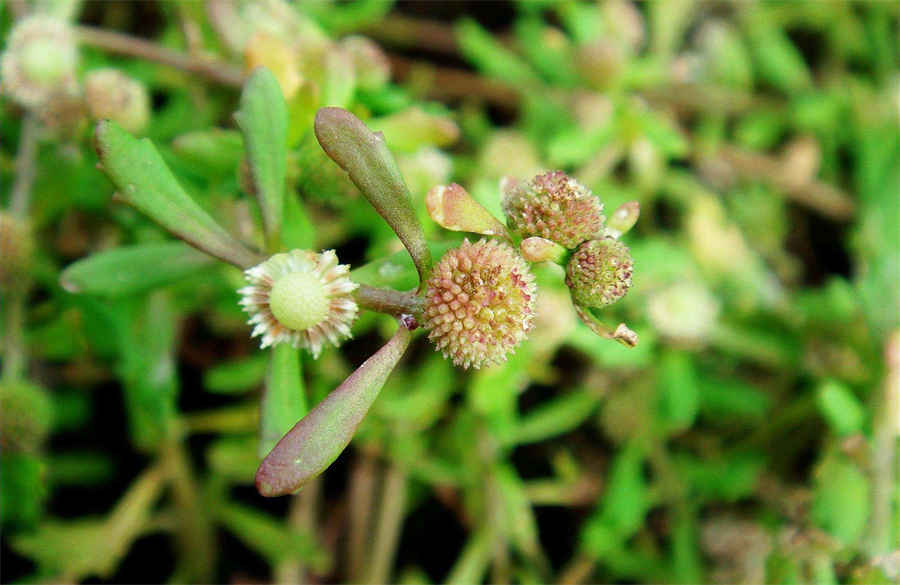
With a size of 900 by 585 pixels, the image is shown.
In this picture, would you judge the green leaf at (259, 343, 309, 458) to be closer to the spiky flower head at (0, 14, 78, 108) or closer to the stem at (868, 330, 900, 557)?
the spiky flower head at (0, 14, 78, 108)

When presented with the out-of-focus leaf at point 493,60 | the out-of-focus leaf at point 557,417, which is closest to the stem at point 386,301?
the out-of-focus leaf at point 557,417

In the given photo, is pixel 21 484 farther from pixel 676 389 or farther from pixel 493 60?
pixel 493 60

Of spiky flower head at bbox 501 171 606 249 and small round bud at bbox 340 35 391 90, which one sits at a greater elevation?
small round bud at bbox 340 35 391 90

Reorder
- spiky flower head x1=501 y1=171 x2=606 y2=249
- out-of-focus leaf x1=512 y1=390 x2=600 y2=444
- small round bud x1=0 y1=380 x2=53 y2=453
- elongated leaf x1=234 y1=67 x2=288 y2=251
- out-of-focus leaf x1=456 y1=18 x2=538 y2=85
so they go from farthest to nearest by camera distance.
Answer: out-of-focus leaf x1=456 y1=18 x2=538 y2=85 < out-of-focus leaf x1=512 y1=390 x2=600 y2=444 < small round bud x1=0 y1=380 x2=53 y2=453 < elongated leaf x1=234 y1=67 x2=288 y2=251 < spiky flower head x1=501 y1=171 x2=606 y2=249

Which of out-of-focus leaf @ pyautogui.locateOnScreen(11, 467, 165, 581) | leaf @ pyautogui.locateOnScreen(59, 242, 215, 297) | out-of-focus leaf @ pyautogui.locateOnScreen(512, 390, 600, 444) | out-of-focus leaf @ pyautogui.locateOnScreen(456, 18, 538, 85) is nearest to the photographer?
leaf @ pyautogui.locateOnScreen(59, 242, 215, 297)

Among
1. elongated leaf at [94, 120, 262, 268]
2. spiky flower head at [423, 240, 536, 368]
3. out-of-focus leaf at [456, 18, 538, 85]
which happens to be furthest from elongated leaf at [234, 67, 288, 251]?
out-of-focus leaf at [456, 18, 538, 85]

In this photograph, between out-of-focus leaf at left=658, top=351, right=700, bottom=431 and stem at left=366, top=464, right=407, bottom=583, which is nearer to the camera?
out-of-focus leaf at left=658, top=351, right=700, bottom=431

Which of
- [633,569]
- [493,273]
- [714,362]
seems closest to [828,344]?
[714,362]

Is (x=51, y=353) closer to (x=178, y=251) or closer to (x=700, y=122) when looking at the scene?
(x=178, y=251)
